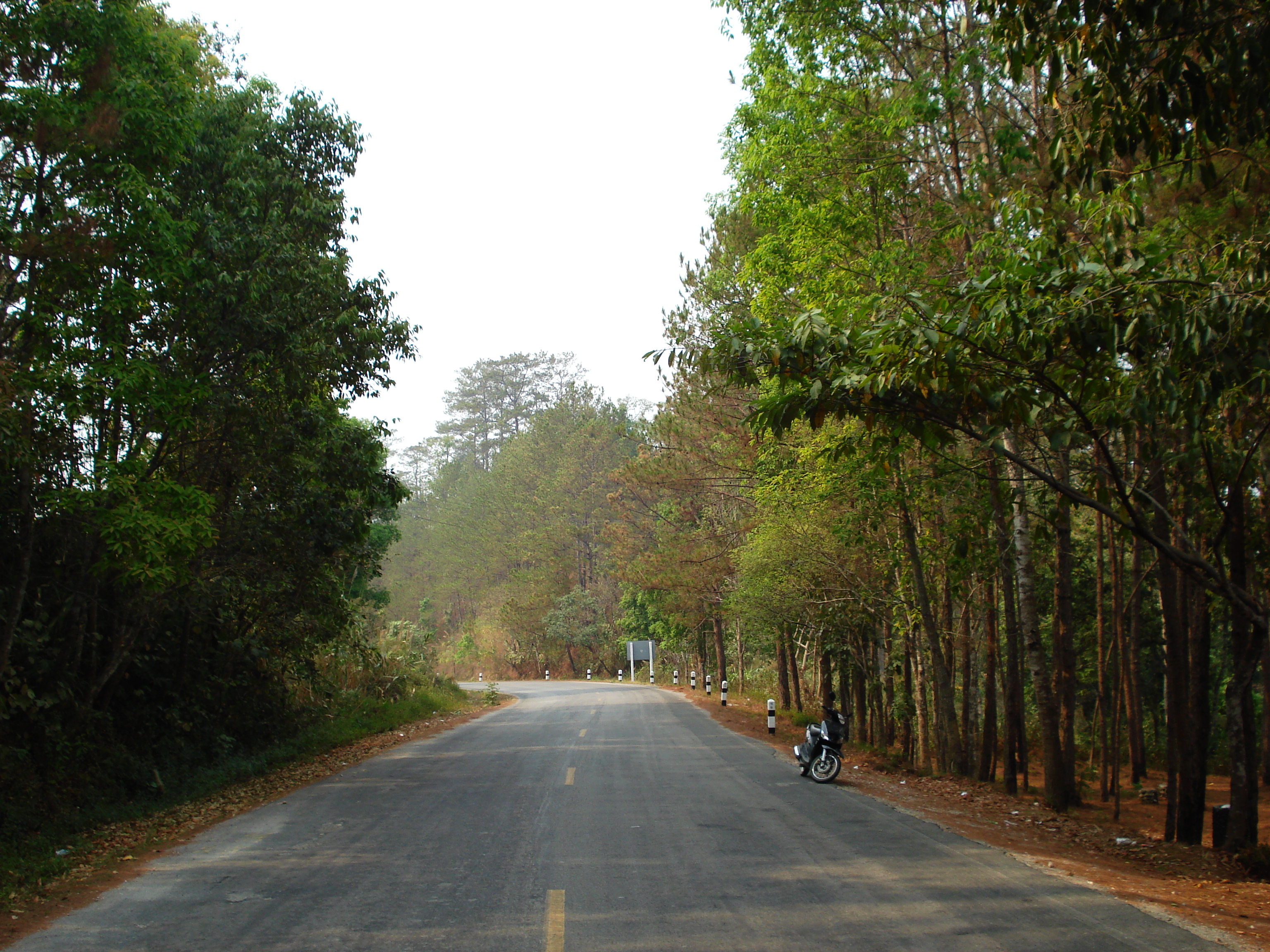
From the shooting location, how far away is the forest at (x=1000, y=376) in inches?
261

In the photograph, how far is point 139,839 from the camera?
1052 cm

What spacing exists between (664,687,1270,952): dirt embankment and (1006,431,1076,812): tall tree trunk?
451 millimetres

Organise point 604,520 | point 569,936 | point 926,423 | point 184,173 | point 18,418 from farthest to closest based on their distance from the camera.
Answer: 1. point 604,520
2. point 184,173
3. point 18,418
4. point 926,423
5. point 569,936

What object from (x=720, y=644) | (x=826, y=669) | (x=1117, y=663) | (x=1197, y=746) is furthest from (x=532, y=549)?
(x=1197, y=746)

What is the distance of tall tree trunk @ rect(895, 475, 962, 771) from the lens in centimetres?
1595

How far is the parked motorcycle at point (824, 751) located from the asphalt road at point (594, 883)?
2.20 feet

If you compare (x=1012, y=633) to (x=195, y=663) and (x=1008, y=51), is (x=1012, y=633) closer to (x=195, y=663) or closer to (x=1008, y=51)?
(x=1008, y=51)

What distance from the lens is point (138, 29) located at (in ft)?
35.0

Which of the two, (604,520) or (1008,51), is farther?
(604,520)

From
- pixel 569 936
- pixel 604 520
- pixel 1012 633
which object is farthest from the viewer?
pixel 604 520

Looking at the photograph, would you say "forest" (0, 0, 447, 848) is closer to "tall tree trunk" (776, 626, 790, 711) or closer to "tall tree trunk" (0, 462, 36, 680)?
"tall tree trunk" (0, 462, 36, 680)

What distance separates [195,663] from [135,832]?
20.5 feet

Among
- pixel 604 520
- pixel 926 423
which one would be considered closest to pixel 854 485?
pixel 926 423

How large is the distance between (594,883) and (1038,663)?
26.2 ft
